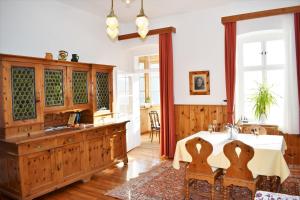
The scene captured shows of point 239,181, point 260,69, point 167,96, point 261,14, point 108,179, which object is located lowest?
point 108,179

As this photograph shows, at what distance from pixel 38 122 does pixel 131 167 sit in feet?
6.41

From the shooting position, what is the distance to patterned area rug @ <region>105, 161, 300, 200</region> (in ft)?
10.7

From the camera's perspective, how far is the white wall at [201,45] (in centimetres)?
468

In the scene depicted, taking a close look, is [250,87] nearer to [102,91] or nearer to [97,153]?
[102,91]

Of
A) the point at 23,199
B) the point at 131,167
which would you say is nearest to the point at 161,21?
the point at 131,167

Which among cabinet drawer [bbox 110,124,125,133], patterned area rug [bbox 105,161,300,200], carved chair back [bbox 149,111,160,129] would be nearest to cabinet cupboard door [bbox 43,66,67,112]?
cabinet drawer [bbox 110,124,125,133]

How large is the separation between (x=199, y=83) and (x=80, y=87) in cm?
239

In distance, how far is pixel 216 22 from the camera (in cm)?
473

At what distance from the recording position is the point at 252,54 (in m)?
4.82

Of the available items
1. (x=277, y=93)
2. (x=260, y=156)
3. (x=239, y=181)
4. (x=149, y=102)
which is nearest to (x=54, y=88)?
(x=239, y=181)

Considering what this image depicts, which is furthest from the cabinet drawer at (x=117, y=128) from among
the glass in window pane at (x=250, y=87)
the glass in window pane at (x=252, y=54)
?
the glass in window pane at (x=252, y=54)

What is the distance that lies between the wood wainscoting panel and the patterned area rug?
1.31 m

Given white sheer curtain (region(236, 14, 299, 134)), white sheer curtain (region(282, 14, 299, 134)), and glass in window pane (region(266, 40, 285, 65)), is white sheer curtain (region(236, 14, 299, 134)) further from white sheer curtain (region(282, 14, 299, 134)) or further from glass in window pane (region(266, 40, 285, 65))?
glass in window pane (region(266, 40, 285, 65))

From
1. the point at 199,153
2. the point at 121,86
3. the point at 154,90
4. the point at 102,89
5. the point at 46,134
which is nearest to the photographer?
the point at 199,153
